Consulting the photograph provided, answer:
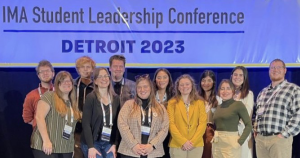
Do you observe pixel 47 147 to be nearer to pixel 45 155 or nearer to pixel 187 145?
pixel 45 155

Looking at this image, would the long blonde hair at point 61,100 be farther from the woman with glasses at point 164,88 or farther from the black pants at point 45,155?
the woman with glasses at point 164,88

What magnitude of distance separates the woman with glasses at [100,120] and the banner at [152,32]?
1091 mm

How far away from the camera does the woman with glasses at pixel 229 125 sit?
3469 millimetres

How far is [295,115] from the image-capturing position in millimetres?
3484

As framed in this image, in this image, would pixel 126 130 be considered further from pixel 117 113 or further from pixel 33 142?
pixel 33 142

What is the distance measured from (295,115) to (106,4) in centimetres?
252

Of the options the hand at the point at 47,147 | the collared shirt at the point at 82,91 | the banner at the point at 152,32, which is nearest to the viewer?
the hand at the point at 47,147

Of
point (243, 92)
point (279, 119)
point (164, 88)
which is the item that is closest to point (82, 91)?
point (164, 88)

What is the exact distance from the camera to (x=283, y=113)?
3.53 m

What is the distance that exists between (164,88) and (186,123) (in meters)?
0.50

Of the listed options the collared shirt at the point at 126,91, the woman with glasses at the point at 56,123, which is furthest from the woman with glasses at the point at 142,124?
the woman with glasses at the point at 56,123

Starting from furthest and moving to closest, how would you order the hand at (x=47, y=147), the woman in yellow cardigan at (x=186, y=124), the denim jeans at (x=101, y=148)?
the woman in yellow cardigan at (x=186, y=124) < the denim jeans at (x=101, y=148) < the hand at (x=47, y=147)

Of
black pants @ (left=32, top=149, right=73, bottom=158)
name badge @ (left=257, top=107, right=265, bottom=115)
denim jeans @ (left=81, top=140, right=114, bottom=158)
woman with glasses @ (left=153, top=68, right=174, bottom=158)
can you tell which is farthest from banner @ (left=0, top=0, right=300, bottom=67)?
black pants @ (left=32, top=149, right=73, bottom=158)

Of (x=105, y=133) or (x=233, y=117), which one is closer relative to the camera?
(x=105, y=133)
